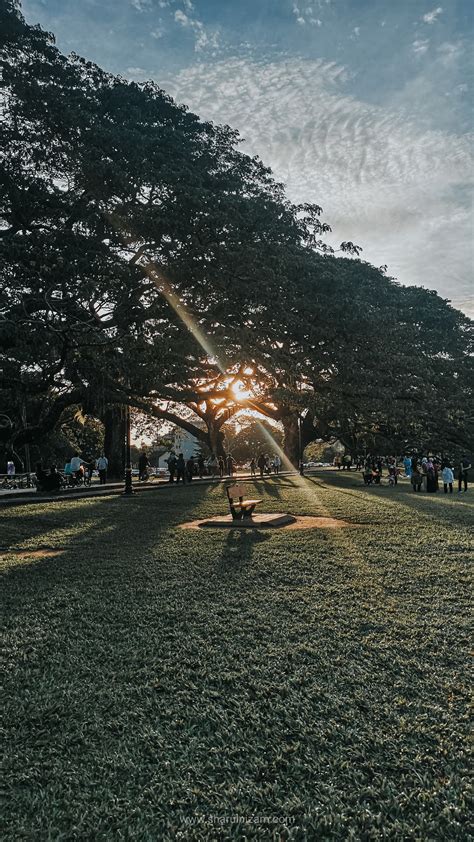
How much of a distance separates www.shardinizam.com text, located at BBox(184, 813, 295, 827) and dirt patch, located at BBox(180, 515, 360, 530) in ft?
25.5

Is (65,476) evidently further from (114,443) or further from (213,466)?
(213,466)

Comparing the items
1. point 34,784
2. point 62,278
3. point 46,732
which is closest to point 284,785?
point 34,784

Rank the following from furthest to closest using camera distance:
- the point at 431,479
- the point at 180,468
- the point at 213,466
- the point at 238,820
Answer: the point at 213,466, the point at 180,468, the point at 431,479, the point at 238,820

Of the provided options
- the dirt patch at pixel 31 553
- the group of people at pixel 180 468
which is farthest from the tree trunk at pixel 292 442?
the dirt patch at pixel 31 553

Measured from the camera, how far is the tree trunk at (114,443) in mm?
27938

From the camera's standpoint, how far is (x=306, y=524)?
10242 millimetres

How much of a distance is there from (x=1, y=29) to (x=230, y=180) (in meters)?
6.12

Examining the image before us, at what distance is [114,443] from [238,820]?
90.7 ft

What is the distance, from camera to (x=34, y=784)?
7.63 feet

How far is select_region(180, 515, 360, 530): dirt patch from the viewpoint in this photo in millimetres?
9875

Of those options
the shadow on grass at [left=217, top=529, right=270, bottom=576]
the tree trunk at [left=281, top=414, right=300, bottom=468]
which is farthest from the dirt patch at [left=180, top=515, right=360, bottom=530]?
the tree trunk at [left=281, top=414, right=300, bottom=468]

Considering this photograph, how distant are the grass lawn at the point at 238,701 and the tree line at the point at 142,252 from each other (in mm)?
6690

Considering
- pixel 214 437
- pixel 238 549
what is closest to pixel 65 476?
pixel 214 437

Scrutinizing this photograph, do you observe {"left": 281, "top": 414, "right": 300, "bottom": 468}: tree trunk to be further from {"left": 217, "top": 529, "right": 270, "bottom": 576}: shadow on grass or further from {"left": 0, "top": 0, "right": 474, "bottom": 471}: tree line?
{"left": 217, "top": 529, "right": 270, "bottom": 576}: shadow on grass
